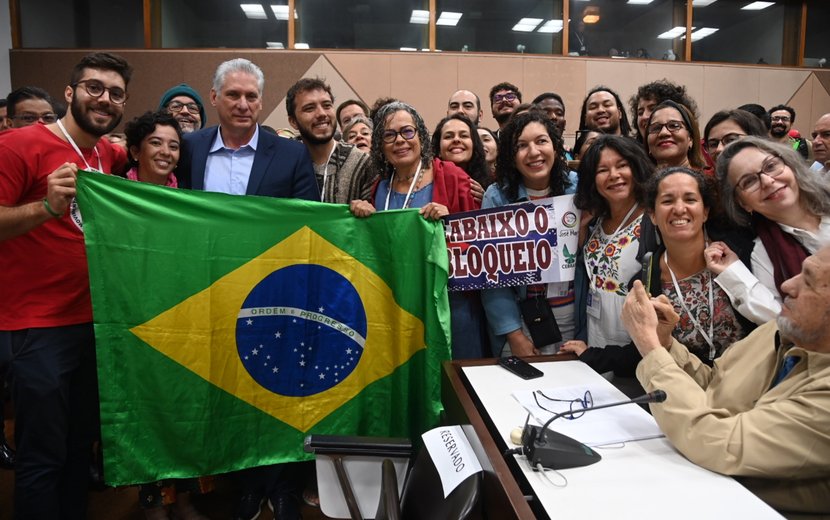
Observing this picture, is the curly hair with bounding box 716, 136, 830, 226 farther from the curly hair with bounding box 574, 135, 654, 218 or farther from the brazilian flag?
the brazilian flag

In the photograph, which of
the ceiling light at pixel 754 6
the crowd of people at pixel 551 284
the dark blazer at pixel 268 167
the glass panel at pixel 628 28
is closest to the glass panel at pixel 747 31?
the ceiling light at pixel 754 6

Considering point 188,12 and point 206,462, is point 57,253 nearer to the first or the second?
point 206,462

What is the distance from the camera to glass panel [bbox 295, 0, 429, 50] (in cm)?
679

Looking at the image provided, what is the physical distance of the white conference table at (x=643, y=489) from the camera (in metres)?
0.99

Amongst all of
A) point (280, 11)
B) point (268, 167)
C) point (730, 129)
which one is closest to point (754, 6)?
point (280, 11)

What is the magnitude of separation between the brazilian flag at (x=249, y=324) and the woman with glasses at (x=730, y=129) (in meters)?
1.44

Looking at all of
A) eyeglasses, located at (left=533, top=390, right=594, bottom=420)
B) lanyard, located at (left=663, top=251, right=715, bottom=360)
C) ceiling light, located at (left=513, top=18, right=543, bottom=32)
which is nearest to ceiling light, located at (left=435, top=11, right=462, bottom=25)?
ceiling light, located at (left=513, top=18, right=543, bottom=32)

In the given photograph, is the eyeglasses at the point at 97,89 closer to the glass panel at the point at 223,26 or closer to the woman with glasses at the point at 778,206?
the woman with glasses at the point at 778,206

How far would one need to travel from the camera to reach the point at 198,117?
3.30 metres

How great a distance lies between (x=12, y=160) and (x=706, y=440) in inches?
92.3

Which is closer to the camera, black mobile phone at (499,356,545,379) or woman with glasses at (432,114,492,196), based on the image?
black mobile phone at (499,356,545,379)

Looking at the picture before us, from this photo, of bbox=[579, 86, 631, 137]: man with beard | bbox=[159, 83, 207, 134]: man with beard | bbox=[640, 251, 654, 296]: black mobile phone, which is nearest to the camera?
bbox=[640, 251, 654, 296]: black mobile phone

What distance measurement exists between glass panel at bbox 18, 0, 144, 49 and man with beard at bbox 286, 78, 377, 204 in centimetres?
530

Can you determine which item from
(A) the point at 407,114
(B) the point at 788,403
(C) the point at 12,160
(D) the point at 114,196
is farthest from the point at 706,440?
(C) the point at 12,160
